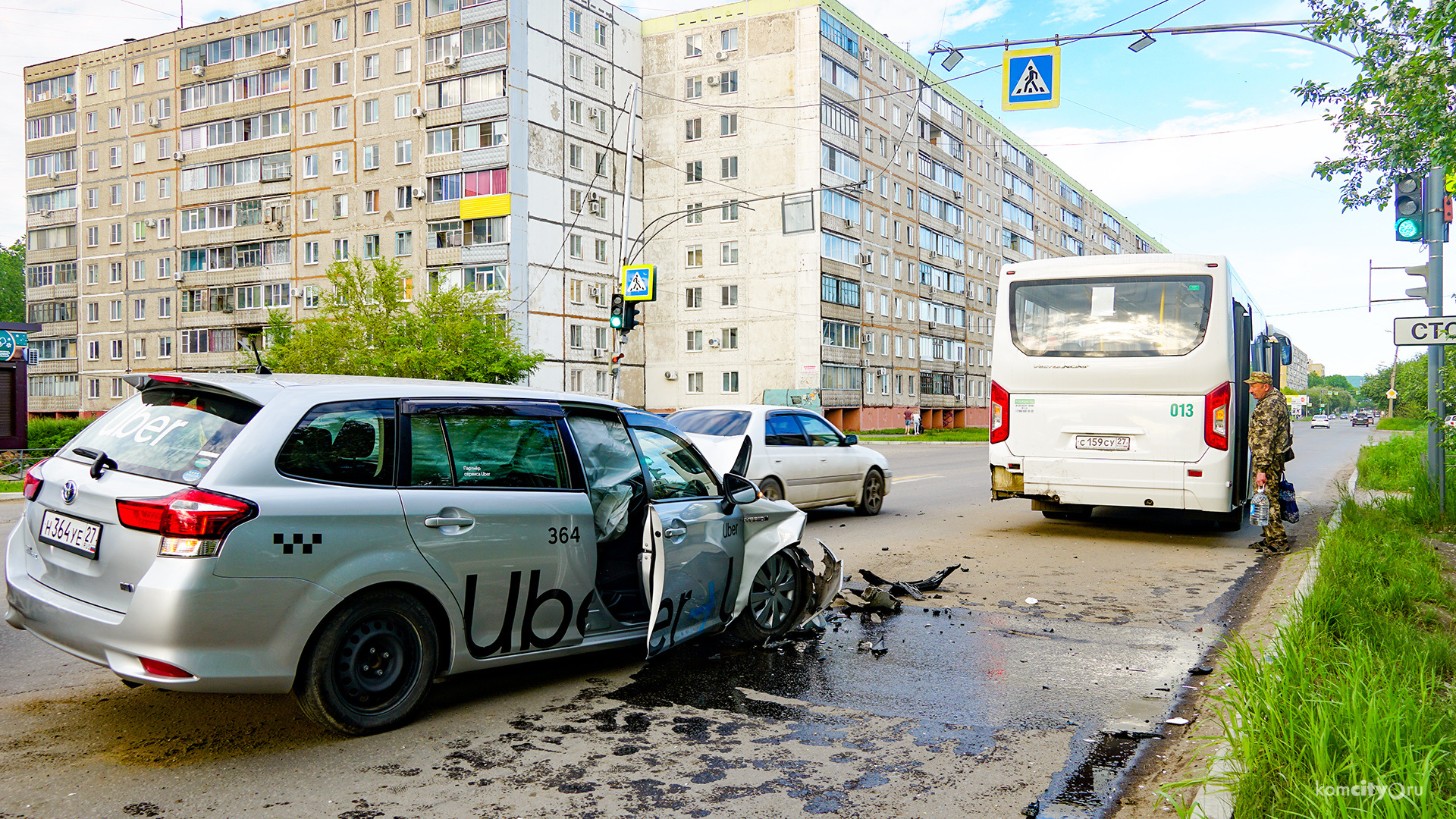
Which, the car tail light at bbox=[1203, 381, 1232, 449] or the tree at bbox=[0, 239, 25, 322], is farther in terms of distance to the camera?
the tree at bbox=[0, 239, 25, 322]

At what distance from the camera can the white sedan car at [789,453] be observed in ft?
40.5

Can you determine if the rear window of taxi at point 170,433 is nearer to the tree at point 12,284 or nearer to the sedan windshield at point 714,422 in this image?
the sedan windshield at point 714,422

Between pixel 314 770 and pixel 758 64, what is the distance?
5726cm

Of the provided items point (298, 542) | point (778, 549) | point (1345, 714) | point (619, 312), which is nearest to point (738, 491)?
point (778, 549)

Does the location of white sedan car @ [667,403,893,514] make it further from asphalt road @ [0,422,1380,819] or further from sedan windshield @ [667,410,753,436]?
asphalt road @ [0,422,1380,819]

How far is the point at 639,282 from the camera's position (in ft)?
90.6

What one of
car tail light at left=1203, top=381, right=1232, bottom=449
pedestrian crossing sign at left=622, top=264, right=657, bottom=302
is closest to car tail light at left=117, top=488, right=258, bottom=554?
car tail light at left=1203, top=381, right=1232, bottom=449

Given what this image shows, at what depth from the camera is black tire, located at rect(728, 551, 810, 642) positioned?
6297 millimetres

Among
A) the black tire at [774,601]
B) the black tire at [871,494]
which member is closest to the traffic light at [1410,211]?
the black tire at [871,494]

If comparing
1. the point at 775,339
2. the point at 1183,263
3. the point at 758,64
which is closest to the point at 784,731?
the point at 1183,263

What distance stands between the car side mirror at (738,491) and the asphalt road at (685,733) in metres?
0.95

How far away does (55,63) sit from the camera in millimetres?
68312

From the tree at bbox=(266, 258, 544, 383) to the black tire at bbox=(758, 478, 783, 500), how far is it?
27.3 meters

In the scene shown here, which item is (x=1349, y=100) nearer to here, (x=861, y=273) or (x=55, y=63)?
(x=861, y=273)
